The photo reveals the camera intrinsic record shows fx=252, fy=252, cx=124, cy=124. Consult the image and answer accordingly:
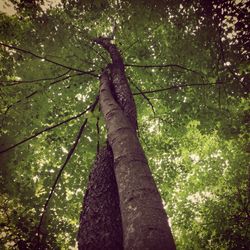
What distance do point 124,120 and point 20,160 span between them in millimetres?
5037

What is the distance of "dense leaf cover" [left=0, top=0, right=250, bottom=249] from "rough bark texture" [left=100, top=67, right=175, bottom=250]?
246 cm

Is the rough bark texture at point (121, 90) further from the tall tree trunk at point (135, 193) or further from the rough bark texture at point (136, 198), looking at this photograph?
the rough bark texture at point (136, 198)

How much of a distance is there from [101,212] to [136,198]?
0.76m

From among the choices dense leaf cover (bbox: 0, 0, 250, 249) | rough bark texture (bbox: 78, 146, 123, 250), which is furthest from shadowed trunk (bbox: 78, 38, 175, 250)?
dense leaf cover (bbox: 0, 0, 250, 249)

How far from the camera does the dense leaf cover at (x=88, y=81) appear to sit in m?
5.57

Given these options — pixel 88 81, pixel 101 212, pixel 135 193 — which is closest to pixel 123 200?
pixel 135 193

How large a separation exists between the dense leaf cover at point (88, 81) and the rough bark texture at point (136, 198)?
8.08 ft

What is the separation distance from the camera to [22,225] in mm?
8180

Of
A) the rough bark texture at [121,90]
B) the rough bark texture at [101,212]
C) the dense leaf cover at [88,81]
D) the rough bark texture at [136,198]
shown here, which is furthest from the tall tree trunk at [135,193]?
the dense leaf cover at [88,81]

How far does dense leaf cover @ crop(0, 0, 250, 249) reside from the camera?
5574 millimetres

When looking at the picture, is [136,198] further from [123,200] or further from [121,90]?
[121,90]

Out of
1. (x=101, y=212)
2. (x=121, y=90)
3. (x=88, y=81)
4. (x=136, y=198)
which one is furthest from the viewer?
(x=88, y=81)

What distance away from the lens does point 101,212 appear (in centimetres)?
241

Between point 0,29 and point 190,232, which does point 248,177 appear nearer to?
point 190,232
